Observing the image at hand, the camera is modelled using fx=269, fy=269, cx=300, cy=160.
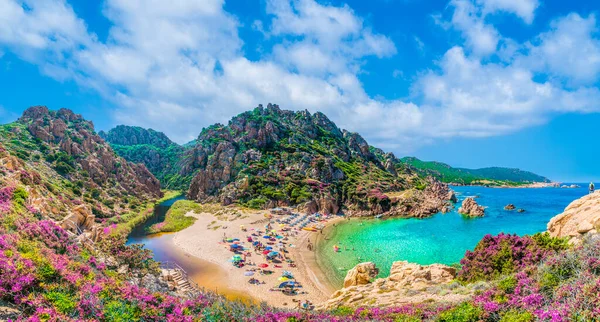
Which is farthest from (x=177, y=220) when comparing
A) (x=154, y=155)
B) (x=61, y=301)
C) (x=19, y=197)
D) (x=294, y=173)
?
(x=154, y=155)

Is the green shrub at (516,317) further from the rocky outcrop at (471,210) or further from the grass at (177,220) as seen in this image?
the rocky outcrop at (471,210)

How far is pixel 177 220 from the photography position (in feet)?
202

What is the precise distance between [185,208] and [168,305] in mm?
69985

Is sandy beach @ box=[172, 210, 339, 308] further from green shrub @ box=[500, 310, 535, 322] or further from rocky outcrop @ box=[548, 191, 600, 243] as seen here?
rocky outcrop @ box=[548, 191, 600, 243]

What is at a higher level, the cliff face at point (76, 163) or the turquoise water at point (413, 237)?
the cliff face at point (76, 163)

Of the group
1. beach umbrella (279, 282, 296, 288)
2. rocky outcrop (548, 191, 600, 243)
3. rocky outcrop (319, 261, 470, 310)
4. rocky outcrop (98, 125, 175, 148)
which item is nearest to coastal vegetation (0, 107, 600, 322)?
rocky outcrop (548, 191, 600, 243)

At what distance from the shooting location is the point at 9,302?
8828 millimetres

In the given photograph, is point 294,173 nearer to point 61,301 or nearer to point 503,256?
point 503,256

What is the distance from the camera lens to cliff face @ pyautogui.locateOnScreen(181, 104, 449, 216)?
76.6 m

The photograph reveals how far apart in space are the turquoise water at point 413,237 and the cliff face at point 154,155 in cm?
9012

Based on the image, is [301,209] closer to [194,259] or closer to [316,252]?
[316,252]

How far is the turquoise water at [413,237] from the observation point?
125ft

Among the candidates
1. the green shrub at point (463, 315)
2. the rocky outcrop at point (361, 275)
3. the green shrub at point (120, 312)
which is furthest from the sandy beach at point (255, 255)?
the green shrub at point (120, 312)

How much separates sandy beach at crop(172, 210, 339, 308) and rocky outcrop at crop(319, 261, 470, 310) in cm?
482
